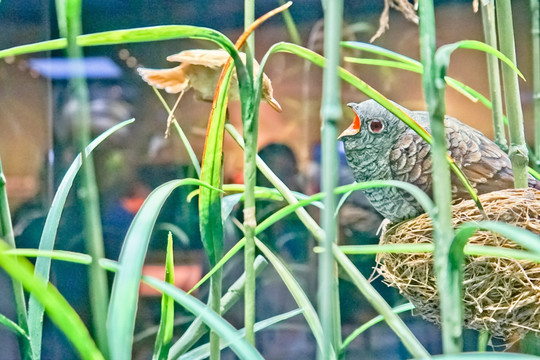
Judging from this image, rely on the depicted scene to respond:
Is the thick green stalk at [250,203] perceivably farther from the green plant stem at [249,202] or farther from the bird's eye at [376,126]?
the bird's eye at [376,126]

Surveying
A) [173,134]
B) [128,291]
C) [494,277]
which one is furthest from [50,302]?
[173,134]

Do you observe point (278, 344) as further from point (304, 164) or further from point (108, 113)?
point (108, 113)

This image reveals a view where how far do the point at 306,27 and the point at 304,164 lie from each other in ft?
0.59

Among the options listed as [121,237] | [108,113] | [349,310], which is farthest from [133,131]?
[349,310]

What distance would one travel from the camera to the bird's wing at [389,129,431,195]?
42cm

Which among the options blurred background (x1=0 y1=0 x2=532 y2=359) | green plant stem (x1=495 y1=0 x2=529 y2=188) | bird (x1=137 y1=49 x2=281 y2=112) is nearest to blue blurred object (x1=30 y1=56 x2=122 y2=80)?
blurred background (x1=0 y1=0 x2=532 y2=359)

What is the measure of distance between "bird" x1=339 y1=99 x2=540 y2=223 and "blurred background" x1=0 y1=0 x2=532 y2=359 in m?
0.24

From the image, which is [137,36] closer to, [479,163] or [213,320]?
[213,320]

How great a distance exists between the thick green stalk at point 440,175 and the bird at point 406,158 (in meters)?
0.19

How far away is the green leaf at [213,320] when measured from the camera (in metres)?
0.21

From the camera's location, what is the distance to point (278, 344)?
73 centimetres

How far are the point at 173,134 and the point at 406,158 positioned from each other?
0.38 metres

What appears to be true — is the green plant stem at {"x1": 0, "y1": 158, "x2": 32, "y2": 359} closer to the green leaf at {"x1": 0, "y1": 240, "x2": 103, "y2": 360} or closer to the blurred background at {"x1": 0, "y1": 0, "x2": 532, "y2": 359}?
the green leaf at {"x1": 0, "y1": 240, "x2": 103, "y2": 360}

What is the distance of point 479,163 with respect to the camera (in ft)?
1.36
